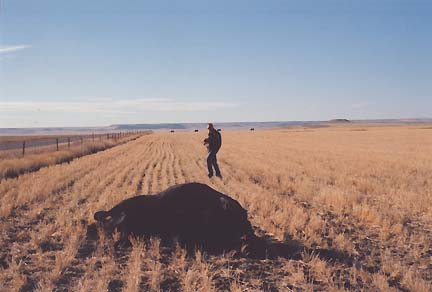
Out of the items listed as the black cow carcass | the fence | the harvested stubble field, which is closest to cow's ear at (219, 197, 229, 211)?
the black cow carcass

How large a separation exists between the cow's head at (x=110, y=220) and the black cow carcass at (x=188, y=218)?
0.06 ft

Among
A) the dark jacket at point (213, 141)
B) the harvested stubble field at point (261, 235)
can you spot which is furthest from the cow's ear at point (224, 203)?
the dark jacket at point (213, 141)

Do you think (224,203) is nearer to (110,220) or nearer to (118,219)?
(118,219)

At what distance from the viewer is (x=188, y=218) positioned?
7.12 m

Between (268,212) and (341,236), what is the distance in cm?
246

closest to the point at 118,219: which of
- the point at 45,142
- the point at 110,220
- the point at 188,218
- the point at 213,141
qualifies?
the point at 110,220

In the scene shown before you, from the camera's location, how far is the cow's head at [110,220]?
24.8 feet

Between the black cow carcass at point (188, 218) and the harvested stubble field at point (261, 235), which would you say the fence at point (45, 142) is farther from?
the black cow carcass at point (188, 218)

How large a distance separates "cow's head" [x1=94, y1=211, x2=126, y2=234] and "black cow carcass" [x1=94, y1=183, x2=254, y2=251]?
17mm

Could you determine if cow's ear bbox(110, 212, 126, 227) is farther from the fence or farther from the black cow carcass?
the fence

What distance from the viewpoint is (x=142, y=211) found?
24.3 feet

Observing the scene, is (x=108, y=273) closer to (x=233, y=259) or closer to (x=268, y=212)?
(x=233, y=259)

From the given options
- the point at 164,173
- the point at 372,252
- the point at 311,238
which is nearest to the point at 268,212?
the point at 311,238

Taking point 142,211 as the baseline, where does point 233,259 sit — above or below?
below
